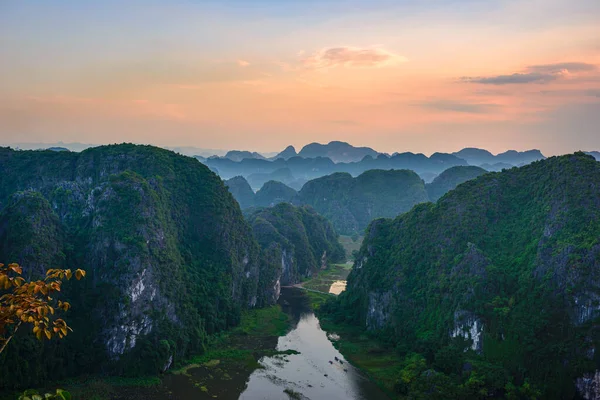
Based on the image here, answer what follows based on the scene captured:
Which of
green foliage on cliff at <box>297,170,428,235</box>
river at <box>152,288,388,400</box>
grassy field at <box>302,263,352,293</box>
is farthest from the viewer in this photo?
green foliage on cliff at <box>297,170,428,235</box>

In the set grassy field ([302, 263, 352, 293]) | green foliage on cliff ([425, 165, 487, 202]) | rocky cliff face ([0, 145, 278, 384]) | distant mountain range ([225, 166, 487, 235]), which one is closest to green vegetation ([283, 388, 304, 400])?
rocky cliff face ([0, 145, 278, 384])

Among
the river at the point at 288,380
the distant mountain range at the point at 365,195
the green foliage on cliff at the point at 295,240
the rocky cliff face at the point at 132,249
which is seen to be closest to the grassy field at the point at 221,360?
the river at the point at 288,380

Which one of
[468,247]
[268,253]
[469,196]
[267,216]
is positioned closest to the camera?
[468,247]

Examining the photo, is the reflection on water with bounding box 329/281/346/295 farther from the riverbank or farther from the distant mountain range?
the distant mountain range

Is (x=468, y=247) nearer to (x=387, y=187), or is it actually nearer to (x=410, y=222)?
(x=410, y=222)

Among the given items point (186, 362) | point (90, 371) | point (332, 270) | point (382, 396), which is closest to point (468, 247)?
point (382, 396)

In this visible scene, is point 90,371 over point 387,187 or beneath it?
beneath

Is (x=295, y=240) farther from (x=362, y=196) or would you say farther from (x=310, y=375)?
(x=362, y=196)
